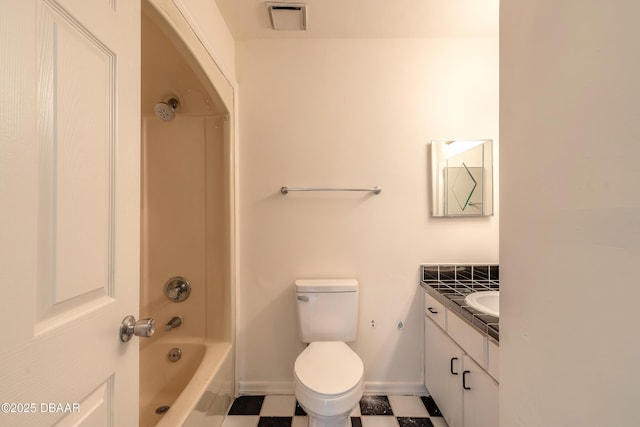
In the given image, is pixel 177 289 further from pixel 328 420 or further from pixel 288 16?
pixel 288 16

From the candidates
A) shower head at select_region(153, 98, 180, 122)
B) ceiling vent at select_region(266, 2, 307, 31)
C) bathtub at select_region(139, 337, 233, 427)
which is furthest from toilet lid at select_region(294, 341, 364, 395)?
ceiling vent at select_region(266, 2, 307, 31)

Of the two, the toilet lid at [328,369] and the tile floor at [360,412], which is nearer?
the toilet lid at [328,369]

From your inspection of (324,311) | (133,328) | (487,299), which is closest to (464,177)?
(487,299)

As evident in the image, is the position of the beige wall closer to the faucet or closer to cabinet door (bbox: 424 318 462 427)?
the faucet

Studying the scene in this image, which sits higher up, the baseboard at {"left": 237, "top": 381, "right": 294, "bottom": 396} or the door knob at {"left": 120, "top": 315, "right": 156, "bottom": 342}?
the door knob at {"left": 120, "top": 315, "right": 156, "bottom": 342}

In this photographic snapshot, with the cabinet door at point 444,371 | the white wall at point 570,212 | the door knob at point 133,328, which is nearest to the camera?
the white wall at point 570,212

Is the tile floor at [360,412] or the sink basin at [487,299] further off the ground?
the sink basin at [487,299]

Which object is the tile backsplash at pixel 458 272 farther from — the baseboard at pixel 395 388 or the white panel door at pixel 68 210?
the white panel door at pixel 68 210

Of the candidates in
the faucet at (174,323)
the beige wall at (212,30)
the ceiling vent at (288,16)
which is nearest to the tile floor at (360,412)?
the faucet at (174,323)

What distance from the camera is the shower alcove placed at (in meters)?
1.57

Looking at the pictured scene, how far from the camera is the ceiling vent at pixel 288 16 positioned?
146 cm

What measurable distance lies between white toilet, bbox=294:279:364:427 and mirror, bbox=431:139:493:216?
0.82 meters

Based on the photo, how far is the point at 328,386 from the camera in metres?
1.15

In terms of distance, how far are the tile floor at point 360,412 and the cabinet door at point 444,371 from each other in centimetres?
10
